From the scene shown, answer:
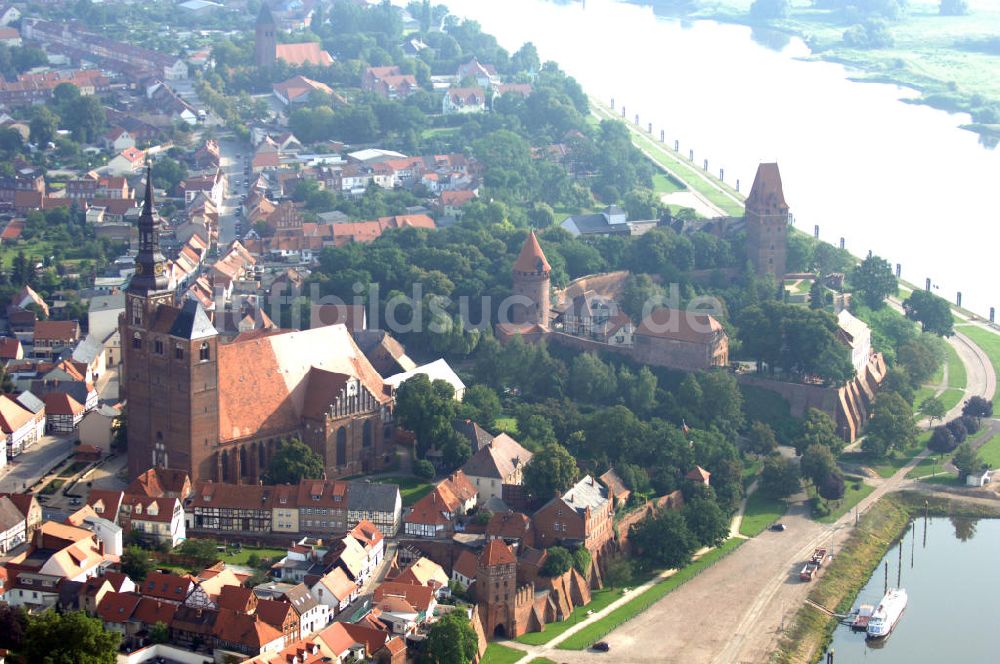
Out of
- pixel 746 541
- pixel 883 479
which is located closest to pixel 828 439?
pixel 883 479

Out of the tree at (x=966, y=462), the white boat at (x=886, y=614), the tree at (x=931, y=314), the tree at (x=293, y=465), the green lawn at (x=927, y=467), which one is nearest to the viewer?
the white boat at (x=886, y=614)

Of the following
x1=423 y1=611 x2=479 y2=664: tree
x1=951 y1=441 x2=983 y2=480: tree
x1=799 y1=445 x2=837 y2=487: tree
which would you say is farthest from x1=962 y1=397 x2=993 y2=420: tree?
x1=423 y1=611 x2=479 y2=664: tree

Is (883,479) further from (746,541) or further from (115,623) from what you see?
(115,623)

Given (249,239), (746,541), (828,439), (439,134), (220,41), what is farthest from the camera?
A: (220,41)

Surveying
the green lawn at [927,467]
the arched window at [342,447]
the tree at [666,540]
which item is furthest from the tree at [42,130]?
the tree at [666,540]

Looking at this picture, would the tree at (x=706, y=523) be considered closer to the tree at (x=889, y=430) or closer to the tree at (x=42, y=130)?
the tree at (x=889, y=430)

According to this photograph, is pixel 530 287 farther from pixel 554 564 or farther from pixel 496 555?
pixel 496 555

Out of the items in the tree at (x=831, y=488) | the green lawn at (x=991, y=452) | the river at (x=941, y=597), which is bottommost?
the river at (x=941, y=597)
